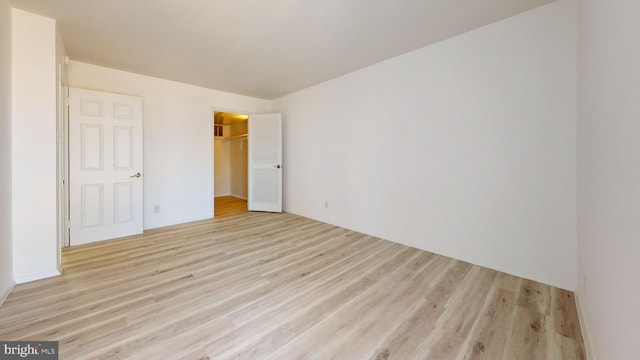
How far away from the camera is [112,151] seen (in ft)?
11.0

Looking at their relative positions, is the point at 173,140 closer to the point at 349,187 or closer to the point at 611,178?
the point at 349,187

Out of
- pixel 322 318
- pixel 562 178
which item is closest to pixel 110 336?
pixel 322 318

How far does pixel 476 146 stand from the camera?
2.54 m

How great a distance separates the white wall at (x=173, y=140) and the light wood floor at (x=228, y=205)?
60cm

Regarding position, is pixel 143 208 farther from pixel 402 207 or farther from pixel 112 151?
pixel 402 207

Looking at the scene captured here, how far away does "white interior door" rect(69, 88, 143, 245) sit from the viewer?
310 cm

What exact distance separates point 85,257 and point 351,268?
3.06 m

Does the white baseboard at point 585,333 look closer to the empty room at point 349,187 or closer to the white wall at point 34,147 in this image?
the empty room at point 349,187

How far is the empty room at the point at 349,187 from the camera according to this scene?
1.42m

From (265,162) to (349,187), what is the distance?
209 cm

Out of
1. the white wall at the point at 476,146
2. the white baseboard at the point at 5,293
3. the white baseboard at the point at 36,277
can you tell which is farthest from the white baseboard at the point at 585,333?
the white baseboard at the point at 36,277

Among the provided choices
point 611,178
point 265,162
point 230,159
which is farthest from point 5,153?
point 230,159

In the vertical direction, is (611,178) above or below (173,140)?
below

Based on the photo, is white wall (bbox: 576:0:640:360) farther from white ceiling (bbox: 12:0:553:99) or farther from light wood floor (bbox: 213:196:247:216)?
light wood floor (bbox: 213:196:247:216)
